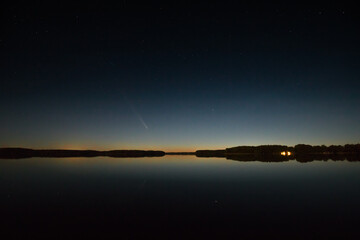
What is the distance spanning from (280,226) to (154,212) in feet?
22.6

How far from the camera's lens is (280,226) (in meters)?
13.1

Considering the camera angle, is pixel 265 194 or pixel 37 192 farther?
pixel 37 192

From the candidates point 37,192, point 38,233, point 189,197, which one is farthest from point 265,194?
point 37,192

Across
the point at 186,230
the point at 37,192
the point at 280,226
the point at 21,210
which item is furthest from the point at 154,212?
the point at 37,192

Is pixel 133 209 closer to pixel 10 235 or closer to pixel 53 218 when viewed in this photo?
pixel 53 218

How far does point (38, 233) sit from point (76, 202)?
23.9ft

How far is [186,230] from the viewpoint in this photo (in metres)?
12.5

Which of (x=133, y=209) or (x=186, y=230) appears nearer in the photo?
(x=186, y=230)

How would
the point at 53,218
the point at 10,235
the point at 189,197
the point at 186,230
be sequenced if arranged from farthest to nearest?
the point at 189,197
the point at 53,218
the point at 186,230
the point at 10,235

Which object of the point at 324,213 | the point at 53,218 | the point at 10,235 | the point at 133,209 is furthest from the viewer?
the point at 133,209

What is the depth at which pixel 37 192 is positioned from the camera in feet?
78.6

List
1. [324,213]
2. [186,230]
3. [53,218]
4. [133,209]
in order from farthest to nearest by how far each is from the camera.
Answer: [133,209], [324,213], [53,218], [186,230]

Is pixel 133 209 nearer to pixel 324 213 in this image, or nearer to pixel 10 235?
pixel 10 235

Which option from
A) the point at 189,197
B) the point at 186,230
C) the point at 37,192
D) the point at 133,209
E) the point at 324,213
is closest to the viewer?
the point at 186,230
